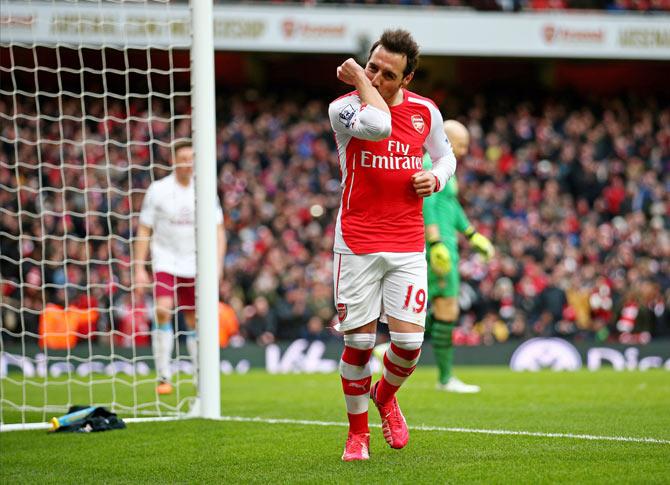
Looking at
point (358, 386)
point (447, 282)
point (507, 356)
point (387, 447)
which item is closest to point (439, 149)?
point (358, 386)

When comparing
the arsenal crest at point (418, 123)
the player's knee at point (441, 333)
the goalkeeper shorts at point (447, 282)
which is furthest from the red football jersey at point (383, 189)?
the player's knee at point (441, 333)

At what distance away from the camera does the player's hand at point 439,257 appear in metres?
8.87

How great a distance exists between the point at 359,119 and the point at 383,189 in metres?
0.50

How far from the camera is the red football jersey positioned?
549cm

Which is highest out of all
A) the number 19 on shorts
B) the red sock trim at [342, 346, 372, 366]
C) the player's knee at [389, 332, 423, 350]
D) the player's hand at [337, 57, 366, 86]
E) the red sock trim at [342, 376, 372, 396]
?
the player's hand at [337, 57, 366, 86]

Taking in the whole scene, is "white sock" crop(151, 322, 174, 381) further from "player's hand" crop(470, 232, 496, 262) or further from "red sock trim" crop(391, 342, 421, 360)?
"red sock trim" crop(391, 342, 421, 360)

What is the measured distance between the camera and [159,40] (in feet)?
73.5

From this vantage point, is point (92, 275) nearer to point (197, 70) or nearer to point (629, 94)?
point (197, 70)

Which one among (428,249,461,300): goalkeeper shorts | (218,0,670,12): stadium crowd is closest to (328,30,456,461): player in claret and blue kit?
(428,249,461,300): goalkeeper shorts

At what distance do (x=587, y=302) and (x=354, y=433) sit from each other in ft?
46.4

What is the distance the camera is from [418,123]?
563 centimetres

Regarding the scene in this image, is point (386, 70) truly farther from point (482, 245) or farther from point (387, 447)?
point (482, 245)

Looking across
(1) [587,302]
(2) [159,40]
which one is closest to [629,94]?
(1) [587,302]

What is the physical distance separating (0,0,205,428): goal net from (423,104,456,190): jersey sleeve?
8.58ft
